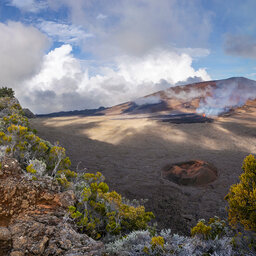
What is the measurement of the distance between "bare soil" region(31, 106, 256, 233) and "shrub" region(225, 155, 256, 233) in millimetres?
2941

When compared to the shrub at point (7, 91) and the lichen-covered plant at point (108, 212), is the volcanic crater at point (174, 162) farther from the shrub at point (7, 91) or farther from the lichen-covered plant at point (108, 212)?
the shrub at point (7, 91)

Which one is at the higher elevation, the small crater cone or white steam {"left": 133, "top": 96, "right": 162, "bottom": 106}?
white steam {"left": 133, "top": 96, "right": 162, "bottom": 106}

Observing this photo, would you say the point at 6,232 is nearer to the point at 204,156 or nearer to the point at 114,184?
the point at 114,184

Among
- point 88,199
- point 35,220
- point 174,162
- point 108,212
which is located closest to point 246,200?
point 108,212

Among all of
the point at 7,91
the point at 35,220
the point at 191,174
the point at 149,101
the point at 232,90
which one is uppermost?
the point at 232,90

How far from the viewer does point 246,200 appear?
3994mm

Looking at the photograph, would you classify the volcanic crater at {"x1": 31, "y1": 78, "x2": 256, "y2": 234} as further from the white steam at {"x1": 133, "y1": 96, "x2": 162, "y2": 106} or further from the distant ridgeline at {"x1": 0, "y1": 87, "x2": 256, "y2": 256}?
the white steam at {"x1": 133, "y1": 96, "x2": 162, "y2": 106}

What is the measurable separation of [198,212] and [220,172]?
4707 millimetres

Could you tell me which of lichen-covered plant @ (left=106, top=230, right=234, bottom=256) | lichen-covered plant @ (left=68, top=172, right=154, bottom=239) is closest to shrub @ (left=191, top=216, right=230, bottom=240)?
lichen-covered plant @ (left=106, top=230, right=234, bottom=256)

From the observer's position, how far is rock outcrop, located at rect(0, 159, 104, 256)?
2584 mm

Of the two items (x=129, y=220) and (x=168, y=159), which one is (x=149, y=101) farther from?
(x=129, y=220)

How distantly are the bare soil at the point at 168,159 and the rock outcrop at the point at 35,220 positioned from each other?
9.98ft

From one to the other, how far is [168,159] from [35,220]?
38.1 feet

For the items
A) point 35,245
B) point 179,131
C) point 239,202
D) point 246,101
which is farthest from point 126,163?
point 246,101
